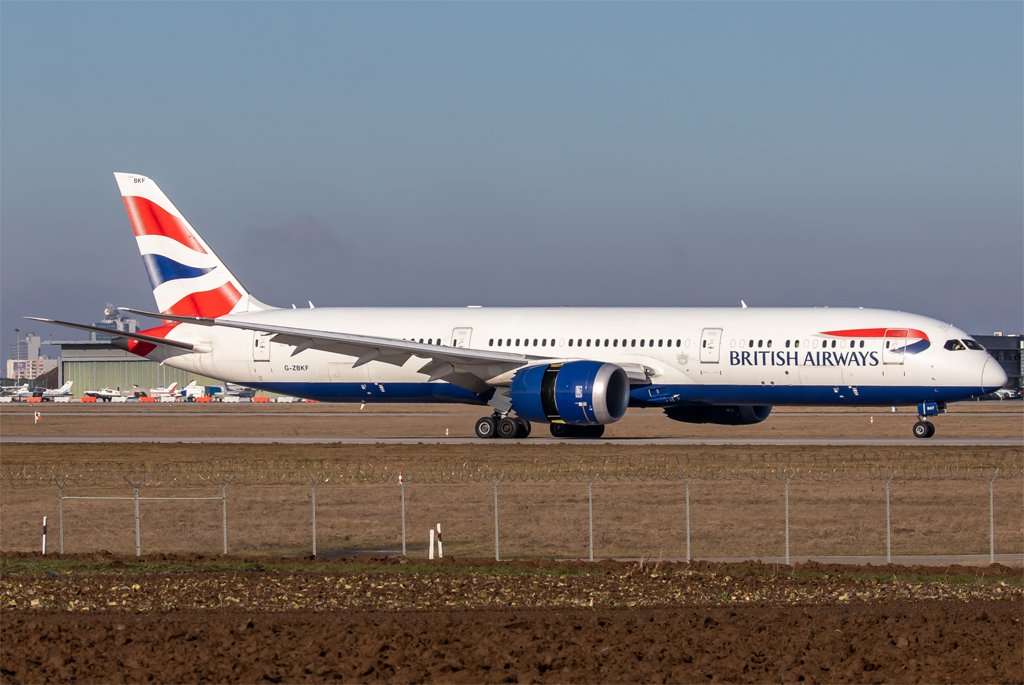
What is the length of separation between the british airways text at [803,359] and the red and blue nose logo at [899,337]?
23.5 inches

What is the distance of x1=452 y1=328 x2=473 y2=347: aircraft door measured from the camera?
2072 inches

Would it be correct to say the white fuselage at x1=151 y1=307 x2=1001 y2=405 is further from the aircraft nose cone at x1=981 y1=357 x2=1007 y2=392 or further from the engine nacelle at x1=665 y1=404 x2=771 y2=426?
the engine nacelle at x1=665 y1=404 x2=771 y2=426

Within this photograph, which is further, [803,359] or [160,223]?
[160,223]

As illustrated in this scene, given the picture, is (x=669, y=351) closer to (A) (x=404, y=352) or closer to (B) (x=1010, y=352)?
(A) (x=404, y=352)

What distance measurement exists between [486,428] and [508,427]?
960mm

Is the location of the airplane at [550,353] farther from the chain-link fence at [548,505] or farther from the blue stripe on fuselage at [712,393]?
the chain-link fence at [548,505]

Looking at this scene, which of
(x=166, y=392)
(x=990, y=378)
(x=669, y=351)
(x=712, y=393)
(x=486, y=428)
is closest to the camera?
(x=990, y=378)

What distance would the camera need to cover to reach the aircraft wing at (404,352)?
48875mm

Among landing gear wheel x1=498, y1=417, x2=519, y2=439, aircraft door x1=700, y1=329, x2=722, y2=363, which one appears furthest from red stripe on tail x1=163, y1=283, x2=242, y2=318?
aircraft door x1=700, y1=329, x2=722, y2=363

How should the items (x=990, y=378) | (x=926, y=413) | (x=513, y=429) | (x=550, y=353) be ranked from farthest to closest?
(x=550, y=353)
(x=513, y=429)
(x=926, y=413)
(x=990, y=378)

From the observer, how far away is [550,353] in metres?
51.2

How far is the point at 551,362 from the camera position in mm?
48469

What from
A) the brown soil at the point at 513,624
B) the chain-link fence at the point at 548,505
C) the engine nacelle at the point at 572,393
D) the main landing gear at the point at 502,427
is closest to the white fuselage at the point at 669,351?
the main landing gear at the point at 502,427

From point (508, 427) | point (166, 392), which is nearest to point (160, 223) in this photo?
point (508, 427)
